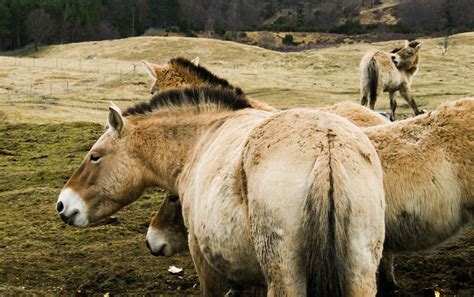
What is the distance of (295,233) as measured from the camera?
3.22 metres

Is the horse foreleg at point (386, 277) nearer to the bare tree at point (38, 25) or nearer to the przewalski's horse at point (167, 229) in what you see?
the przewalski's horse at point (167, 229)

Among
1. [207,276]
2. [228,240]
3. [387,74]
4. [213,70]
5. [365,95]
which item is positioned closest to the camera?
[228,240]

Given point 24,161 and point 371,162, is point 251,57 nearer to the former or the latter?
point 24,161

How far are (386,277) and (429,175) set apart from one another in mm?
1792

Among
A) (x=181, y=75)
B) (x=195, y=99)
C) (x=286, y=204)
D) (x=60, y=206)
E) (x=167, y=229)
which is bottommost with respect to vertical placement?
(x=167, y=229)

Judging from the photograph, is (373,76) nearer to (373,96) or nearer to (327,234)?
(373,96)

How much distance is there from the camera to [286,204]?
3.24m

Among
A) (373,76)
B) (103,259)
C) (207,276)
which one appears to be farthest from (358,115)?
(373,76)

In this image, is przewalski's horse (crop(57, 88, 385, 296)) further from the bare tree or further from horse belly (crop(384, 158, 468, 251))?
the bare tree

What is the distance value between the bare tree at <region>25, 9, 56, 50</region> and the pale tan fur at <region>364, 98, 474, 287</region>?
77.8 meters

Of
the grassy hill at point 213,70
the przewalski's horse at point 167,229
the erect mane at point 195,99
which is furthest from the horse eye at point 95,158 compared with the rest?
the grassy hill at point 213,70

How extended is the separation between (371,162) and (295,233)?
2.12 feet

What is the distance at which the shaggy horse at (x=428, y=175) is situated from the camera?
470 cm

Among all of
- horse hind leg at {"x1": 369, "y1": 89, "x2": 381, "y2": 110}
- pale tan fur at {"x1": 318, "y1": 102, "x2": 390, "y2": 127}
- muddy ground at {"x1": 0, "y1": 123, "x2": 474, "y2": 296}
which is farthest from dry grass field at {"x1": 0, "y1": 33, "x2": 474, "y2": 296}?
horse hind leg at {"x1": 369, "y1": 89, "x2": 381, "y2": 110}
